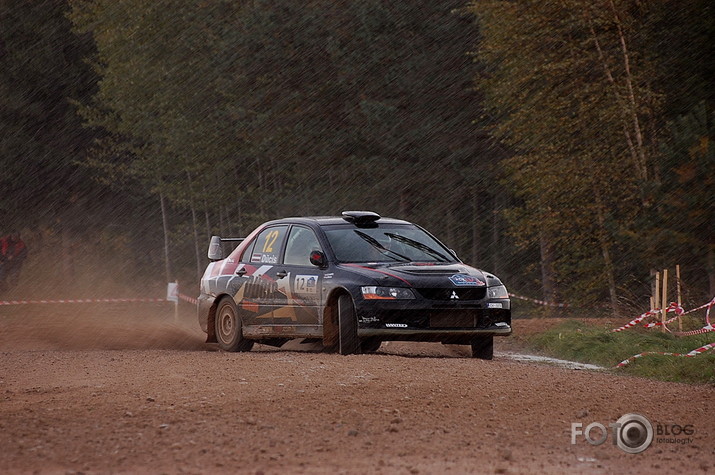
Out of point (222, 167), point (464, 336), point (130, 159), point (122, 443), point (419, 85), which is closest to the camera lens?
point (122, 443)

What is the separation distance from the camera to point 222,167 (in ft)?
169

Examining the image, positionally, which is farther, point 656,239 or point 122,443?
point 656,239

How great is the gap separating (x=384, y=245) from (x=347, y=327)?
4.58 ft

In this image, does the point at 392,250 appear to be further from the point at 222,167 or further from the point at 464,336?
the point at 222,167

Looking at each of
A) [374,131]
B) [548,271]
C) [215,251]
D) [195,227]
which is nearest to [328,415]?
[215,251]

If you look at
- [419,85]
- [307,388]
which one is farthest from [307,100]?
[307,388]

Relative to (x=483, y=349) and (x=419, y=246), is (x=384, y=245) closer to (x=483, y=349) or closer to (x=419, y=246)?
(x=419, y=246)

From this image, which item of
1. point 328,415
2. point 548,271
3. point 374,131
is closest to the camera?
point 328,415

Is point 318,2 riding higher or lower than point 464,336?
higher

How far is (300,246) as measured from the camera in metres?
14.3

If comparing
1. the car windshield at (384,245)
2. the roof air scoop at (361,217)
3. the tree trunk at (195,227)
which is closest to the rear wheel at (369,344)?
the car windshield at (384,245)

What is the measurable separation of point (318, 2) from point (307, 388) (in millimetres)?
39573

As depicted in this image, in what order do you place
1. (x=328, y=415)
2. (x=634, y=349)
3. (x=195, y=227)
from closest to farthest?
(x=328, y=415) → (x=634, y=349) → (x=195, y=227)

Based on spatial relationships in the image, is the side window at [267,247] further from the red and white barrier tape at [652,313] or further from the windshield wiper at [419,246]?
the red and white barrier tape at [652,313]
